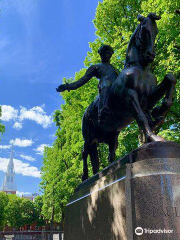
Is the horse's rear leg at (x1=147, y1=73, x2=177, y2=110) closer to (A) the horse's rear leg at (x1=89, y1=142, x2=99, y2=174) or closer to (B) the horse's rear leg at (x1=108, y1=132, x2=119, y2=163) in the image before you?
(B) the horse's rear leg at (x1=108, y1=132, x2=119, y2=163)

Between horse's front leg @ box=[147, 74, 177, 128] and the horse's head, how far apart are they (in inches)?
18.8

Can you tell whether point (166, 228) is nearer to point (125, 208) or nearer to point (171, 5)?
point (125, 208)

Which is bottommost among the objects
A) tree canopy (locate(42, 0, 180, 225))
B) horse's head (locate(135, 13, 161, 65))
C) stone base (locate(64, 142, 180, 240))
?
stone base (locate(64, 142, 180, 240))

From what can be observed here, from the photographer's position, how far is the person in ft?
18.0

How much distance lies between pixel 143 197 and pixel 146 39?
8.97ft

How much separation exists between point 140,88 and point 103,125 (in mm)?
1520

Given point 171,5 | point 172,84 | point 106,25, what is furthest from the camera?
point 106,25

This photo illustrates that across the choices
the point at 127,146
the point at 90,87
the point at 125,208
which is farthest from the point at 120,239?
the point at 90,87

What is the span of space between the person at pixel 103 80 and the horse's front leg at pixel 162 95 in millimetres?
939

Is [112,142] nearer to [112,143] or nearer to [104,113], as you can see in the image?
[112,143]

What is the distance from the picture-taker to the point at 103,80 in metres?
6.04

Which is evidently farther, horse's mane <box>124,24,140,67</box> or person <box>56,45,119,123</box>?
person <box>56,45,119,123</box>

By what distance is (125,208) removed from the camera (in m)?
3.69

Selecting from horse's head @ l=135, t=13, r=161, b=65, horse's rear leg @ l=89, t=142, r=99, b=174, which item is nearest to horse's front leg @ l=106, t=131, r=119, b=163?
horse's rear leg @ l=89, t=142, r=99, b=174
